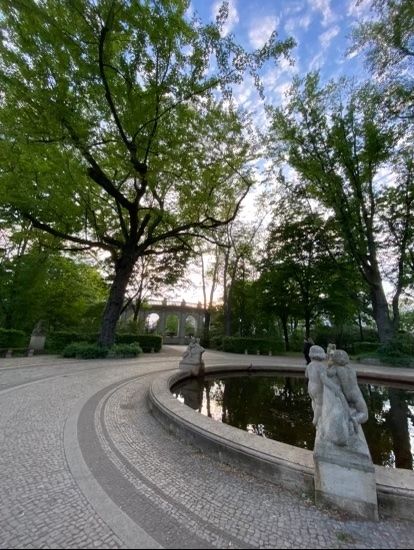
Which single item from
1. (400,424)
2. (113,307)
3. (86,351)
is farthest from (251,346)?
(400,424)

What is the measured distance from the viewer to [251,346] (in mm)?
22469

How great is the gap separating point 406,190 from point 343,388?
18.7m

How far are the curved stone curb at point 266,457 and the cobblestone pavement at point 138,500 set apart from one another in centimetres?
12

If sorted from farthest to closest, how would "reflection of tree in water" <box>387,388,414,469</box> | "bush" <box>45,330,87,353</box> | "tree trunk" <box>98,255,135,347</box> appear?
"bush" <box>45,330,87,353</box> < "tree trunk" <box>98,255,135,347</box> < "reflection of tree in water" <box>387,388,414,469</box>

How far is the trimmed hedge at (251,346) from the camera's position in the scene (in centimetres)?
2239

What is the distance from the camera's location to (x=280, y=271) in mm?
22594

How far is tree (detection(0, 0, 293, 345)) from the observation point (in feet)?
24.3

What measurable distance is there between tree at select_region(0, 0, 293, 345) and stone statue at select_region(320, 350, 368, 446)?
9.80m

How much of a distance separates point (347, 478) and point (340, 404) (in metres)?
0.65

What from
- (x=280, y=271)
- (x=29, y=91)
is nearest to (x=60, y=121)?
(x=29, y=91)

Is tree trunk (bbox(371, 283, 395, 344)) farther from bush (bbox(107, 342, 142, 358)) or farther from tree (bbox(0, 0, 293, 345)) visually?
bush (bbox(107, 342, 142, 358))

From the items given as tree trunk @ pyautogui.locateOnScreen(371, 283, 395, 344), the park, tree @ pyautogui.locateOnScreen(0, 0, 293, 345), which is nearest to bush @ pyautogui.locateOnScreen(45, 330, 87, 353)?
the park

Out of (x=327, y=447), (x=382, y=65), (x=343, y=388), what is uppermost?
(x=382, y=65)

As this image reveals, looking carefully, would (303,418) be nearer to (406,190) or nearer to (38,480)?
(38,480)
